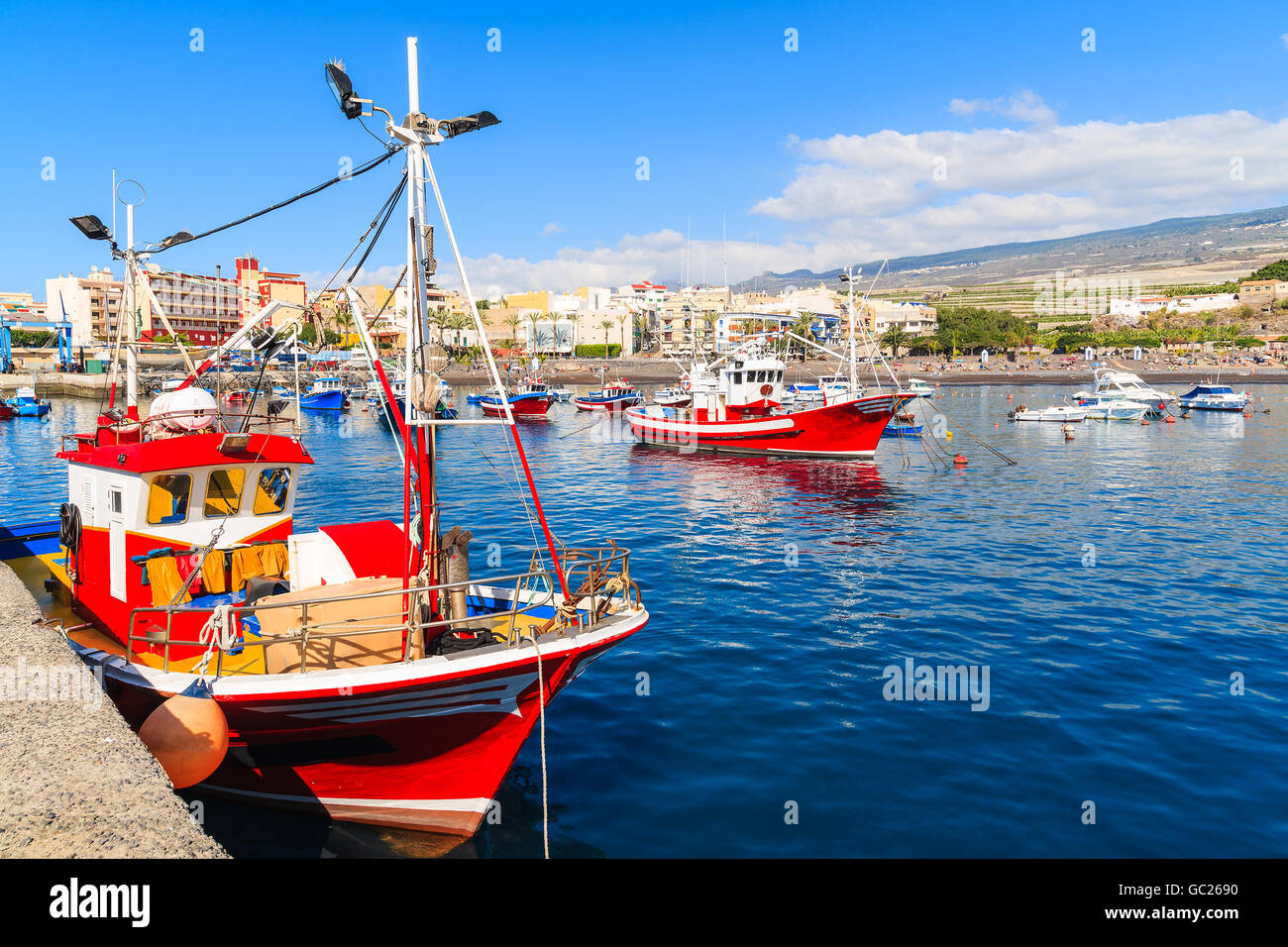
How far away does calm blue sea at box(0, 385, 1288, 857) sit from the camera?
10578mm

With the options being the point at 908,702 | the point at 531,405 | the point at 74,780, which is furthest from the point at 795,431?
the point at 74,780

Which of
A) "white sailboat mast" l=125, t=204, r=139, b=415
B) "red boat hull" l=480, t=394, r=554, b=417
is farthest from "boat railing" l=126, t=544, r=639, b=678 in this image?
"red boat hull" l=480, t=394, r=554, b=417

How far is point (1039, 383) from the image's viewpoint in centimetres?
12800

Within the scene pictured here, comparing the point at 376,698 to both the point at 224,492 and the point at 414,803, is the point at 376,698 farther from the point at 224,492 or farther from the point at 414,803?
the point at 224,492

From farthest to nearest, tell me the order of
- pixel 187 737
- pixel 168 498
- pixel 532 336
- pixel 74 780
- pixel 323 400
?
pixel 532 336
pixel 323 400
pixel 168 498
pixel 187 737
pixel 74 780

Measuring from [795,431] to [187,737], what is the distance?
138 feet

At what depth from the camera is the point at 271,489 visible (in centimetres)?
1348

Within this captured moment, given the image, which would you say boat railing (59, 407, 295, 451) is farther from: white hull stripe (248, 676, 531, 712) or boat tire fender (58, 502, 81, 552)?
white hull stripe (248, 676, 531, 712)

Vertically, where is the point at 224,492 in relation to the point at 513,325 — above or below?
below

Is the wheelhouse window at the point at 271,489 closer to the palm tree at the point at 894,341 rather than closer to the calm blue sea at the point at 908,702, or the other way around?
the calm blue sea at the point at 908,702

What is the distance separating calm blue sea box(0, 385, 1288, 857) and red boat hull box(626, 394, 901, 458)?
33.4 ft

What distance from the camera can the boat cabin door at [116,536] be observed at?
12508 mm

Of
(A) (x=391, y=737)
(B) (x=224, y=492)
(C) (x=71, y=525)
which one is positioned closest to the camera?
(A) (x=391, y=737)
